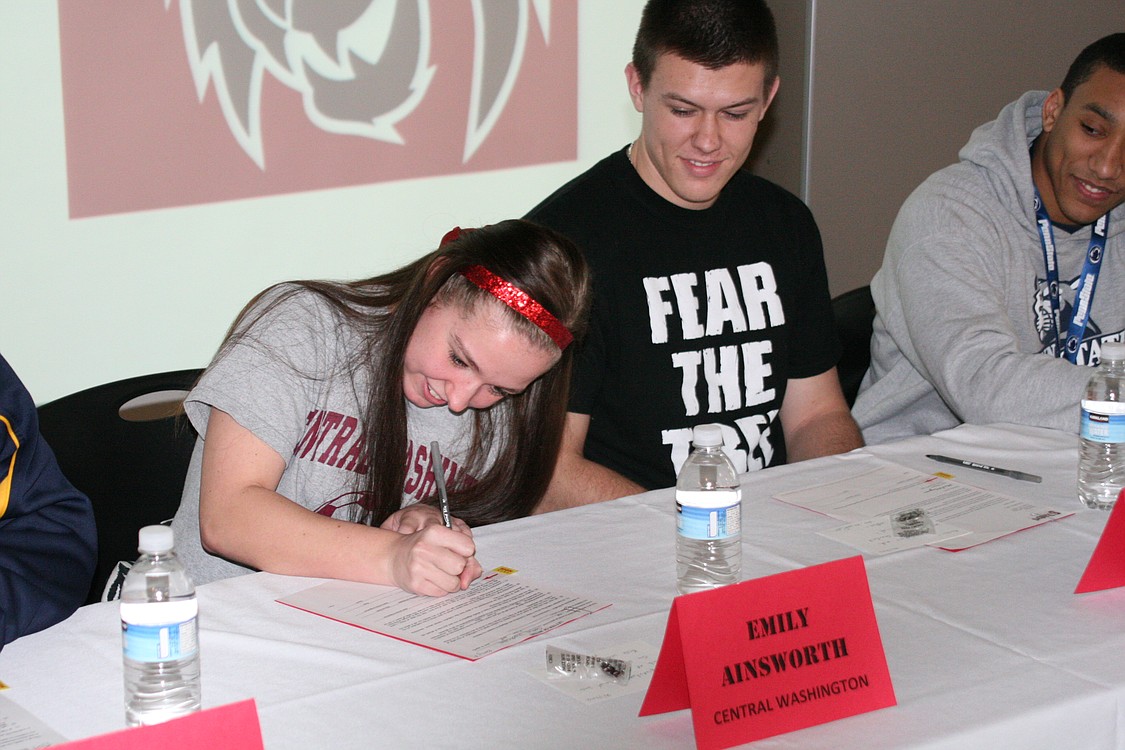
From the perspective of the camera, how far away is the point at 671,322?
6.70ft

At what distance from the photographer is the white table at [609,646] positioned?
1025 millimetres

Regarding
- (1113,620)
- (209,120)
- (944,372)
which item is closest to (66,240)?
(209,120)

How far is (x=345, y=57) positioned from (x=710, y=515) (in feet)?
5.62

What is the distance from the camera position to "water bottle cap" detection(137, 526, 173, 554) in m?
0.99

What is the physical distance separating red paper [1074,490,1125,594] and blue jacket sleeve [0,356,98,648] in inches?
43.9

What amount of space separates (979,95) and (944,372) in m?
2.05

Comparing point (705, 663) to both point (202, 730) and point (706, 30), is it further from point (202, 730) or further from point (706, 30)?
point (706, 30)

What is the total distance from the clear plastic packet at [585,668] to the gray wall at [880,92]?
8.67 feet

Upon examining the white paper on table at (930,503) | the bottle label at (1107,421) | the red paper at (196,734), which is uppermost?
the bottle label at (1107,421)

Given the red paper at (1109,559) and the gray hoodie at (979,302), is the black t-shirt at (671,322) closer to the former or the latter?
the gray hoodie at (979,302)

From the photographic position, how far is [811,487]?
5.56ft

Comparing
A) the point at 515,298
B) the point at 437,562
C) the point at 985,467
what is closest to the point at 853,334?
the point at 985,467

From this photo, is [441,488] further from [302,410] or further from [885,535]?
[885,535]

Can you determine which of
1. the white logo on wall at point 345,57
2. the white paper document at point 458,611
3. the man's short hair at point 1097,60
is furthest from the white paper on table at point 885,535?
the white logo on wall at point 345,57
